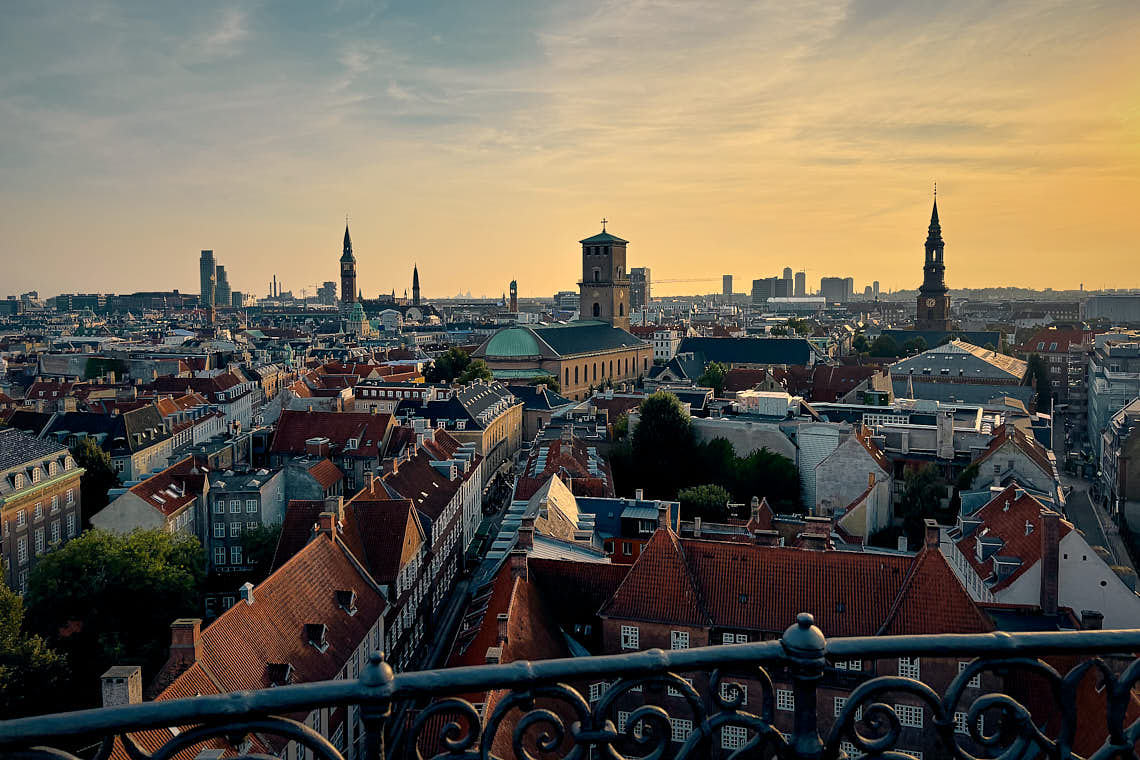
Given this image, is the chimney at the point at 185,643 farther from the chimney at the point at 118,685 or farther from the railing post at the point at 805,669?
the railing post at the point at 805,669

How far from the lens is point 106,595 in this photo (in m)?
25.3

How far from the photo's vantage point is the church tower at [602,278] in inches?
4085

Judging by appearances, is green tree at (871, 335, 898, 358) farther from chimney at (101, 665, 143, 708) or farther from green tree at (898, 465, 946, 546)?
chimney at (101, 665, 143, 708)

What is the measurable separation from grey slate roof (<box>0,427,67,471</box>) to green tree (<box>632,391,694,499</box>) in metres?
25.9

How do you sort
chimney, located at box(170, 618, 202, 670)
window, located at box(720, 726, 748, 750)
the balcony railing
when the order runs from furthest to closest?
window, located at box(720, 726, 748, 750), chimney, located at box(170, 618, 202, 670), the balcony railing

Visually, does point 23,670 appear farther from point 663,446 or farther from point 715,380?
point 715,380

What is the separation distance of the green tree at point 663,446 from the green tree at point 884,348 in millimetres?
68386

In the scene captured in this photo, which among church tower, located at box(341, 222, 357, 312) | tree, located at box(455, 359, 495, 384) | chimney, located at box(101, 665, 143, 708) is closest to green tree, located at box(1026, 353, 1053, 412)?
tree, located at box(455, 359, 495, 384)

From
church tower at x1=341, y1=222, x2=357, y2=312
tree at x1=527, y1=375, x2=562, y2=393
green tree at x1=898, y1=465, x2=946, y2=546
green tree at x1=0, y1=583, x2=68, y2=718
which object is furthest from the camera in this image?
church tower at x1=341, y1=222, x2=357, y2=312

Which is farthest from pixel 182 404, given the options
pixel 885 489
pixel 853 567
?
pixel 853 567

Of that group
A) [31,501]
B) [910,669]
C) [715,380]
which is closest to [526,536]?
[910,669]

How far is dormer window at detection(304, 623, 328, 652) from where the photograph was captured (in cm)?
1948

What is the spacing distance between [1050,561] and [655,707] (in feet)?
76.1

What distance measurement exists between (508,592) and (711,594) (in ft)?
15.9
